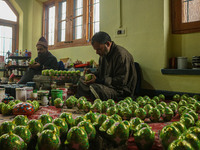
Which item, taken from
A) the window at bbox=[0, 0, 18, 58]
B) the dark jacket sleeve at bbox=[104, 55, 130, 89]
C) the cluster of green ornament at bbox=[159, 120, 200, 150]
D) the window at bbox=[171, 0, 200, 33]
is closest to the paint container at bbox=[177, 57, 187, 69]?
the window at bbox=[171, 0, 200, 33]

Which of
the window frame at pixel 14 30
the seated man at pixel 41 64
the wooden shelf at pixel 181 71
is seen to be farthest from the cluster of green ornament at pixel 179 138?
the window frame at pixel 14 30

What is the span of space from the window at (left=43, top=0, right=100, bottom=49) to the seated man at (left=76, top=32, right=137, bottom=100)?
6.60ft

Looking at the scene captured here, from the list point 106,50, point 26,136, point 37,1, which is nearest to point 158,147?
point 26,136

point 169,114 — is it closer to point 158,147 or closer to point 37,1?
point 158,147

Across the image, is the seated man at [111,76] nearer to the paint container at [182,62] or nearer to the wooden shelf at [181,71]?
the wooden shelf at [181,71]

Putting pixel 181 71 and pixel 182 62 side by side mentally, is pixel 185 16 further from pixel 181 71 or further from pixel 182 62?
pixel 181 71

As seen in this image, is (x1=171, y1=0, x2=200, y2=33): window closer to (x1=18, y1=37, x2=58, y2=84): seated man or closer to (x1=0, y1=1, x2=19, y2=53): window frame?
(x1=18, y1=37, x2=58, y2=84): seated man

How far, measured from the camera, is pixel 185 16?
10.4 feet

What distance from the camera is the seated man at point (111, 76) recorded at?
2.63 meters

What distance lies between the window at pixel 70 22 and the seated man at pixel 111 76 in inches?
79.2

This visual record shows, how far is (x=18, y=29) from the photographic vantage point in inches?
271

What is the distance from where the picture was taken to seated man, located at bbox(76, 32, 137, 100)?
2.63 metres

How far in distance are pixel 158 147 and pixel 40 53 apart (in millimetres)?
3945

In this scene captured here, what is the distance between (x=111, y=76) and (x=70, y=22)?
3.17 meters
